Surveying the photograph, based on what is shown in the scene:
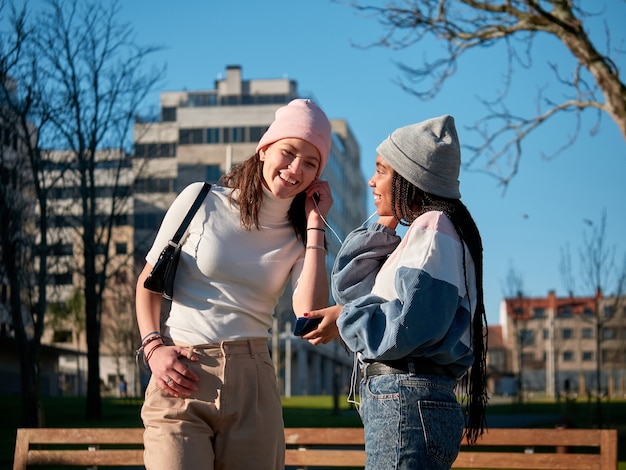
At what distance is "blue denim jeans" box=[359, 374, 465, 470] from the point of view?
2.97 metres

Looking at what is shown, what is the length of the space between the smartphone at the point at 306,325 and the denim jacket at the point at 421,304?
0.20 meters

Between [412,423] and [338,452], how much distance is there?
18.8 ft

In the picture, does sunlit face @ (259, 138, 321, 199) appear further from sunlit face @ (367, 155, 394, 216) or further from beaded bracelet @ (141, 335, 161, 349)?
beaded bracelet @ (141, 335, 161, 349)

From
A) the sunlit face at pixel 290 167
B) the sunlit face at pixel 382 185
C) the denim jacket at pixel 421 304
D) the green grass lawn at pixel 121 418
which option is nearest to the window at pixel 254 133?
the green grass lawn at pixel 121 418

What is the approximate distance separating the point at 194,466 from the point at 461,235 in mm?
1274

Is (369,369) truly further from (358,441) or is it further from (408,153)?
(358,441)

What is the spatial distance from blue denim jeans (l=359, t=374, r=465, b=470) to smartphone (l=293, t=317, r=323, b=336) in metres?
0.38

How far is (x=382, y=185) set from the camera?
3299 millimetres

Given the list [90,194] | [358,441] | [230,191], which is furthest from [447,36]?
[90,194]

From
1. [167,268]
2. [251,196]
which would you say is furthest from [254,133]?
[167,268]

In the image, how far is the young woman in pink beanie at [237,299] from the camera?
3.64m

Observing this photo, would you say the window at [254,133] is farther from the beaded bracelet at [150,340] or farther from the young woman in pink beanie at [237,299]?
the beaded bracelet at [150,340]

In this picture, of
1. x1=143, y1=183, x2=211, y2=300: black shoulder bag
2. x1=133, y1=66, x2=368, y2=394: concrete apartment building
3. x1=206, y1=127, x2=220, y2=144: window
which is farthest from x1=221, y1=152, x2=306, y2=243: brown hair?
x1=206, y1=127, x2=220, y2=144: window

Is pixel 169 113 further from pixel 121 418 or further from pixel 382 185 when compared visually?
pixel 382 185
